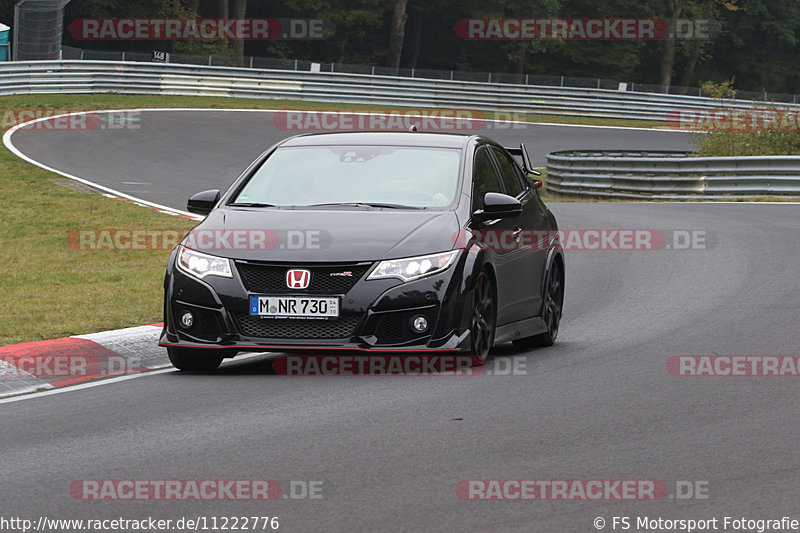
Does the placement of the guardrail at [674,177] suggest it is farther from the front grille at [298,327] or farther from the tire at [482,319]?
the front grille at [298,327]

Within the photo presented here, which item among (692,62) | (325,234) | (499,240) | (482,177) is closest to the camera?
(325,234)

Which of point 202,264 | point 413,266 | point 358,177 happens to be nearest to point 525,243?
point 358,177

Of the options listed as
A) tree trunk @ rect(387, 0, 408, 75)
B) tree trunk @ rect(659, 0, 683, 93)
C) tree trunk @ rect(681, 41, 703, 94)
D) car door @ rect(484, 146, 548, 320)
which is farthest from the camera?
tree trunk @ rect(681, 41, 703, 94)

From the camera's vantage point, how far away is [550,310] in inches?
436

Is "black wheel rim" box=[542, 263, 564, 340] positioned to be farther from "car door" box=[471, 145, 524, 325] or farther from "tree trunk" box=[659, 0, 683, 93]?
"tree trunk" box=[659, 0, 683, 93]

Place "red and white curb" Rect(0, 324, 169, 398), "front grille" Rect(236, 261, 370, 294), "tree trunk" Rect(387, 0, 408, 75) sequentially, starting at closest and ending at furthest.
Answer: "front grille" Rect(236, 261, 370, 294) < "red and white curb" Rect(0, 324, 169, 398) < "tree trunk" Rect(387, 0, 408, 75)

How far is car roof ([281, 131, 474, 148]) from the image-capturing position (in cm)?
1037

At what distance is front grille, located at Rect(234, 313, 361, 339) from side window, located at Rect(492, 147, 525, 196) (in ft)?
8.22

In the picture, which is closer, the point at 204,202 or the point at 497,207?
the point at 497,207

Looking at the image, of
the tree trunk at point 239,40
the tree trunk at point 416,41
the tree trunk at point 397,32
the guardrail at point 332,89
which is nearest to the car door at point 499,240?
the guardrail at point 332,89

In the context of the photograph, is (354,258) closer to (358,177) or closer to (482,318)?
(482,318)

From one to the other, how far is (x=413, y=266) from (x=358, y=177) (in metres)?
1.33

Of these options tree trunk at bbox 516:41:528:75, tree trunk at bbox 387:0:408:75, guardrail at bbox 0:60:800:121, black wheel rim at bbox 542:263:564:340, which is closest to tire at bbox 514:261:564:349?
black wheel rim at bbox 542:263:564:340

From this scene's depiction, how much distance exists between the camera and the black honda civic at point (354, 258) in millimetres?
8766
